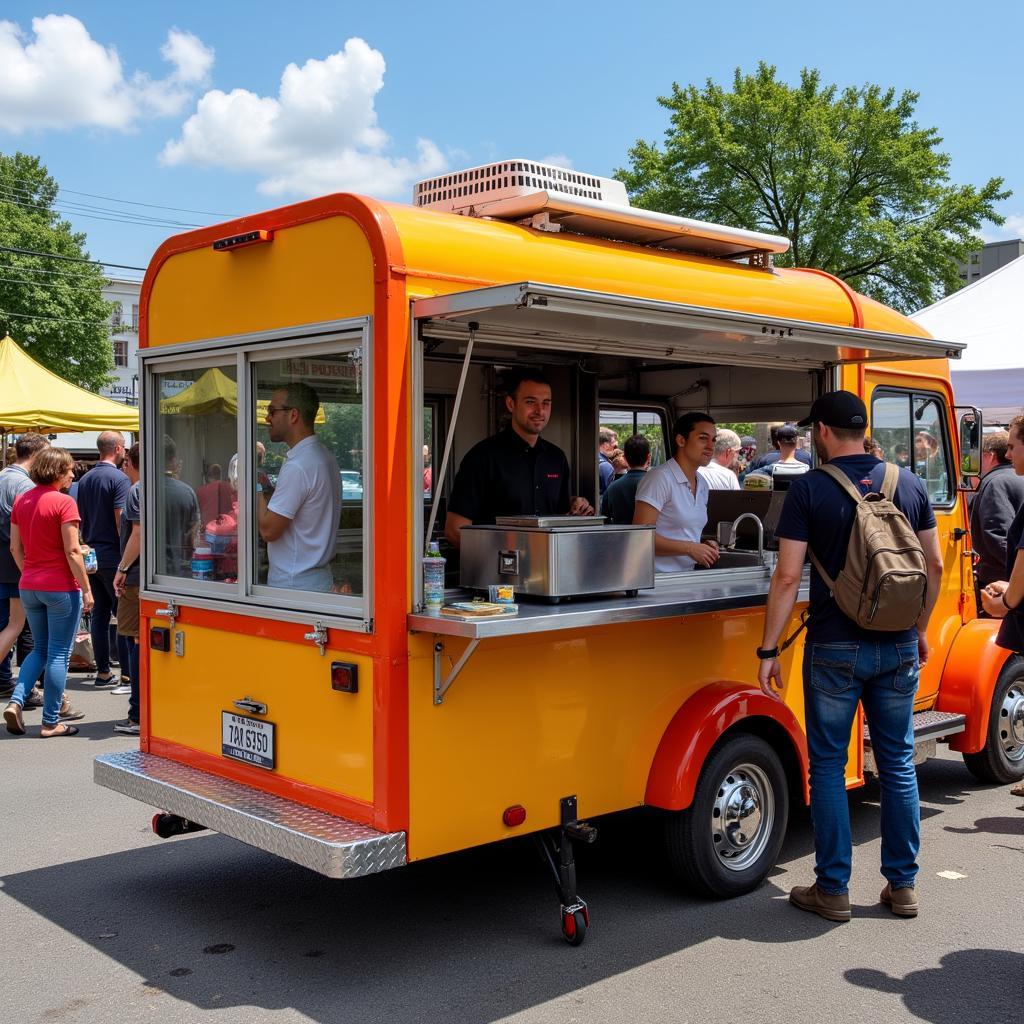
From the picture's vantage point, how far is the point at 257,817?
4.04 metres

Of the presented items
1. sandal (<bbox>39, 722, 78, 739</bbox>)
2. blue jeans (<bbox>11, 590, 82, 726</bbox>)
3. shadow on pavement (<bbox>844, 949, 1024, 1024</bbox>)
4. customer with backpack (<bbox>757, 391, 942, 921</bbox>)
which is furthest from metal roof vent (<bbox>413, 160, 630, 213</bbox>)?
sandal (<bbox>39, 722, 78, 739</bbox>)

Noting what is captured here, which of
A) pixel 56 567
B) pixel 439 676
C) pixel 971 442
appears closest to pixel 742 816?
pixel 439 676

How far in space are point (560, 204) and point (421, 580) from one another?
173cm

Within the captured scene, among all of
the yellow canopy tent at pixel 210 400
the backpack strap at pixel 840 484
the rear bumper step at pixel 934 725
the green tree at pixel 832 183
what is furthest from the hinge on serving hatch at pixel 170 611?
the green tree at pixel 832 183

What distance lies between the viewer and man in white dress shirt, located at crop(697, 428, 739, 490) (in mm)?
7926

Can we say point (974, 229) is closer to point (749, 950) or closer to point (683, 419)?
point (683, 419)

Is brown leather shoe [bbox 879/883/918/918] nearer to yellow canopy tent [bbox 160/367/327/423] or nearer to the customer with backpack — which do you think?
the customer with backpack

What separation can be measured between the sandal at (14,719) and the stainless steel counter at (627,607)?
4.74m

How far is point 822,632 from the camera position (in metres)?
4.54

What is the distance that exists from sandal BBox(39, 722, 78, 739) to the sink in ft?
15.4

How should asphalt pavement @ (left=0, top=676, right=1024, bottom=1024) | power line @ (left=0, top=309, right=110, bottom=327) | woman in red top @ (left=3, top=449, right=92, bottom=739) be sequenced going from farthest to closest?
power line @ (left=0, top=309, right=110, bottom=327), woman in red top @ (left=3, top=449, right=92, bottom=739), asphalt pavement @ (left=0, top=676, right=1024, bottom=1024)

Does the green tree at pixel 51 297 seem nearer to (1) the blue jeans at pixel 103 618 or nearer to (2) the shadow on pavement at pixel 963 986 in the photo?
(1) the blue jeans at pixel 103 618

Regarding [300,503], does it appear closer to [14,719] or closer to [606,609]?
[606,609]

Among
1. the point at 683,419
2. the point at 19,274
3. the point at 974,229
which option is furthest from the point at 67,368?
the point at 683,419
